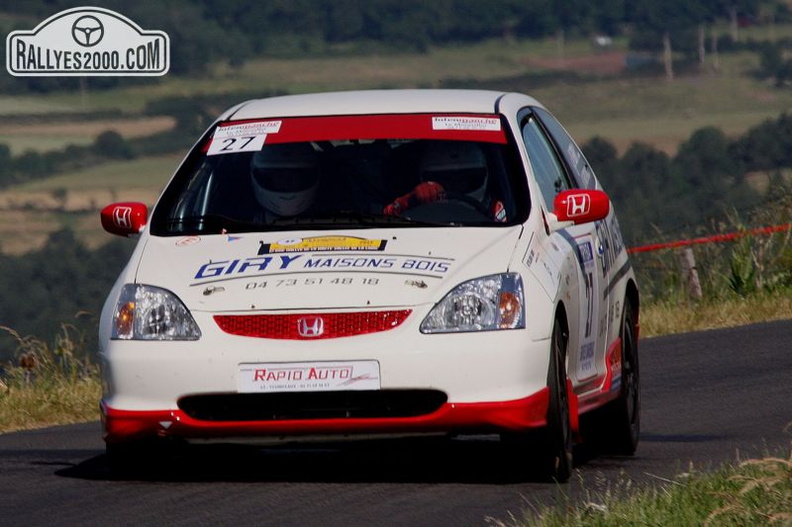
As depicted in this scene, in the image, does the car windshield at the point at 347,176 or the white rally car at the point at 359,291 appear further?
the car windshield at the point at 347,176

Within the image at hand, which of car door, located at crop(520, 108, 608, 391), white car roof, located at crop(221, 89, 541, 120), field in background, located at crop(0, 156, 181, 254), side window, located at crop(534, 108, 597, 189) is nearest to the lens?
car door, located at crop(520, 108, 608, 391)

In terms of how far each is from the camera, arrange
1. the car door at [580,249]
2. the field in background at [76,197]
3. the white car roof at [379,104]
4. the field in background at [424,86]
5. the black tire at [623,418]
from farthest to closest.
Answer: the field in background at [424,86]
the field in background at [76,197]
the black tire at [623,418]
the white car roof at [379,104]
the car door at [580,249]

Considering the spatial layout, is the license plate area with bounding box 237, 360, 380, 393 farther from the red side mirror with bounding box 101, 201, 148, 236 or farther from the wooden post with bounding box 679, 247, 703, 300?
the wooden post with bounding box 679, 247, 703, 300

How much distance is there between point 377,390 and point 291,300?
0.46 meters

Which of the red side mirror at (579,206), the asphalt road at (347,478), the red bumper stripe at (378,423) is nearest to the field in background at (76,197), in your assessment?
the asphalt road at (347,478)

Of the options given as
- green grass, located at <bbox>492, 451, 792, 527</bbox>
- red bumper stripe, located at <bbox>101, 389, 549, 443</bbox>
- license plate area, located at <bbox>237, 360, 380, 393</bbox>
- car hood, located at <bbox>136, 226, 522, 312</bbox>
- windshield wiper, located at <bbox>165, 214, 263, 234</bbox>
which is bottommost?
green grass, located at <bbox>492, 451, 792, 527</bbox>

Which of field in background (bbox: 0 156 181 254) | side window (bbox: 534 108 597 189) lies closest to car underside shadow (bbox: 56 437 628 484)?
side window (bbox: 534 108 597 189)

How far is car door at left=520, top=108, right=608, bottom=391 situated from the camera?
8.29 m

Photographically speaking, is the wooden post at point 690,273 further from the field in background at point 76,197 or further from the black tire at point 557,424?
the field in background at point 76,197

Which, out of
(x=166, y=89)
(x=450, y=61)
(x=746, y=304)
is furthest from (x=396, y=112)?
(x=450, y=61)

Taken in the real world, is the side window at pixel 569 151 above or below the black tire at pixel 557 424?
above

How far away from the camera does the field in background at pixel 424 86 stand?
228ft

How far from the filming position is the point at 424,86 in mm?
77000

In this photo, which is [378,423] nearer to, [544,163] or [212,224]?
[212,224]
